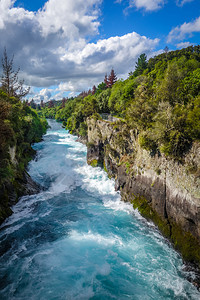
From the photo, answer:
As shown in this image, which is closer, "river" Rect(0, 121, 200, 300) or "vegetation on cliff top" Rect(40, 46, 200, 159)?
"river" Rect(0, 121, 200, 300)

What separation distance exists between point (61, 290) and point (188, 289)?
289 inches

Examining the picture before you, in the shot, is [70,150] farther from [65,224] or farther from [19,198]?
[65,224]

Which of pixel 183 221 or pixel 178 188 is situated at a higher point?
pixel 178 188

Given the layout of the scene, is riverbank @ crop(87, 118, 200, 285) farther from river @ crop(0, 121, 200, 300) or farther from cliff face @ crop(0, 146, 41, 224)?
cliff face @ crop(0, 146, 41, 224)

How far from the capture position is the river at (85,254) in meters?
9.20

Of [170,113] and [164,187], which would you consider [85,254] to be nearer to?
[164,187]

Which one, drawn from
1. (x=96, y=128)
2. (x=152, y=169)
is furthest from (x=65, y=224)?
(x=96, y=128)

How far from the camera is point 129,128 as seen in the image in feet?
67.2

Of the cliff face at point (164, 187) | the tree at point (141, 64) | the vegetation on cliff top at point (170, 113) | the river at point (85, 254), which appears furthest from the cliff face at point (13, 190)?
the tree at point (141, 64)

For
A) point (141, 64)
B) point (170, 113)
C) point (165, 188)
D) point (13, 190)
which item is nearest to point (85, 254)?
point (165, 188)

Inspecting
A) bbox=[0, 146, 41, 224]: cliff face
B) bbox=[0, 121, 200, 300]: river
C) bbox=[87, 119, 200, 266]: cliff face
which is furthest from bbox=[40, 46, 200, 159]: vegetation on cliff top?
bbox=[0, 146, 41, 224]: cliff face

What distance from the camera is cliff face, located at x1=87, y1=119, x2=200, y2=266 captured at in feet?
34.6

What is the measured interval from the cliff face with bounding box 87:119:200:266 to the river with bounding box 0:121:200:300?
1.24 meters

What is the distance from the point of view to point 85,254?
38.3ft
